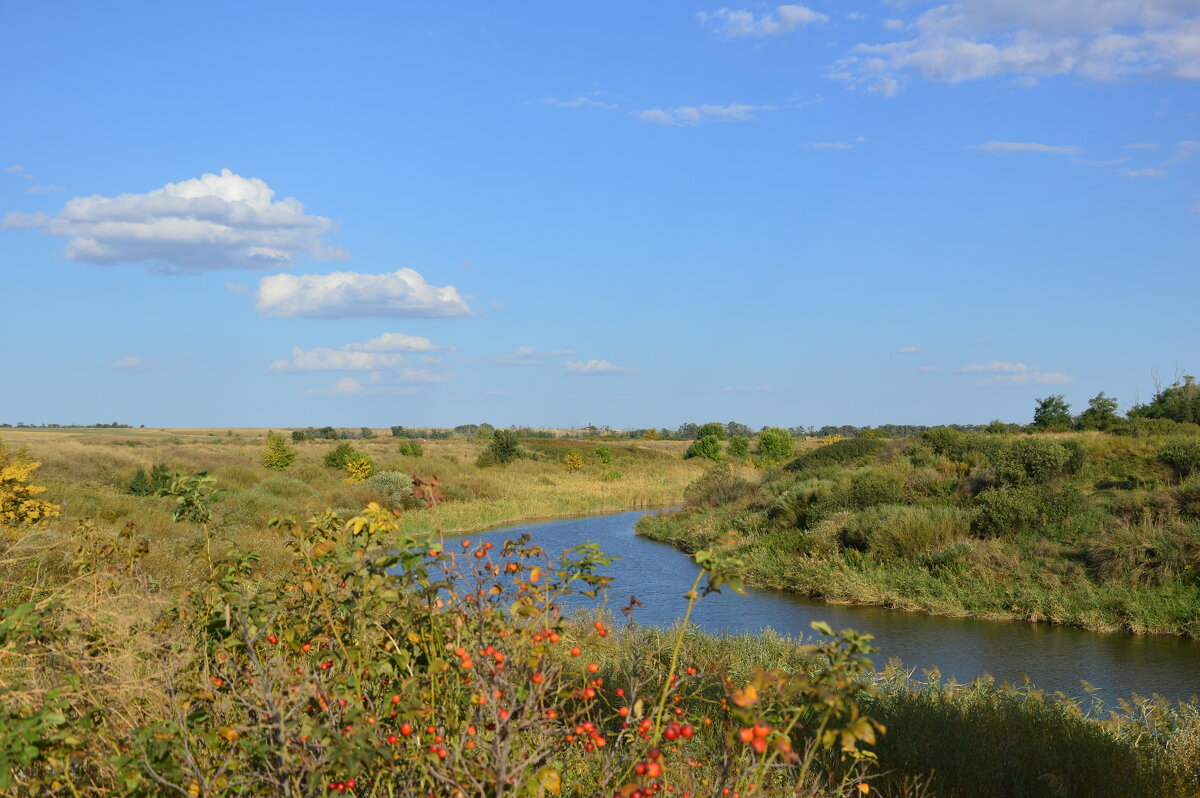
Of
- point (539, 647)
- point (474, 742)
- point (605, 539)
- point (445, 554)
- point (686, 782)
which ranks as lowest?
point (605, 539)

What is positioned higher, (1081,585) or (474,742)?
(474,742)

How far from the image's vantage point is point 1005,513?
18.4 m

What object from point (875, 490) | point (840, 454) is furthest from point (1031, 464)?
point (840, 454)

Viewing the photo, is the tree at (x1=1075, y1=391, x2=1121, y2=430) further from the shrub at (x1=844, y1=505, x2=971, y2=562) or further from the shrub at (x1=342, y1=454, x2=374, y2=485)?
the shrub at (x1=342, y1=454, x2=374, y2=485)

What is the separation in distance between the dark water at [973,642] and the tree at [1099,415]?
2081 cm

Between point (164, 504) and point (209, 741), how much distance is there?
1961 cm

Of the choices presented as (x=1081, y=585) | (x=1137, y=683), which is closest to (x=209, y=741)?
(x=1137, y=683)

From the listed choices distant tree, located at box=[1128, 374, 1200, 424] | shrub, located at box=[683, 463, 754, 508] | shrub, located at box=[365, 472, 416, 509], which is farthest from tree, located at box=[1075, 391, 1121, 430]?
shrub, located at box=[365, 472, 416, 509]

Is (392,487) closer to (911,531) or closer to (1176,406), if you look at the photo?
(911,531)

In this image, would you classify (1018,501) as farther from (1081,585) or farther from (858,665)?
(858,665)

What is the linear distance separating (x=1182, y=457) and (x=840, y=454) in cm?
1283

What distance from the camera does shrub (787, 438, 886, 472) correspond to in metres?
30.9

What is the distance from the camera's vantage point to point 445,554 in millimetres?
3424

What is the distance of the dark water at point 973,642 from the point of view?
456 inches
